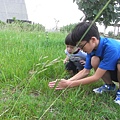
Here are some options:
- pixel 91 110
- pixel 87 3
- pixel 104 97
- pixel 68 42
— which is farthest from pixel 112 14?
pixel 91 110

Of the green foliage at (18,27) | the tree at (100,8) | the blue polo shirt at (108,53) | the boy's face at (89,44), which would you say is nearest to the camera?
the boy's face at (89,44)

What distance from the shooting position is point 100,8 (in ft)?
12.5

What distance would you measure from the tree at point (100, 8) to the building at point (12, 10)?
1225 cm

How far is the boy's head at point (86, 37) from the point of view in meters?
1.50

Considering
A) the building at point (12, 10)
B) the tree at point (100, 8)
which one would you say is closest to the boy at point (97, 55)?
the tree at point (100, 8)

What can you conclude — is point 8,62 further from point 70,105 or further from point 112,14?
point 112,14

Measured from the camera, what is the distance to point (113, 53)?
171cm

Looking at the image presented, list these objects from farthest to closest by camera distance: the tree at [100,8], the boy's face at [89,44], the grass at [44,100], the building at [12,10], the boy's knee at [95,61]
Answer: the building at [12,10]
the tree at [100,8]
the boy's knee at [95,61]
the boy's face at [89,44]
the grass at [44,100]

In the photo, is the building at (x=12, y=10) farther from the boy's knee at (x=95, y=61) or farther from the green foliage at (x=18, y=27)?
the boy's knee at (x=95, y=61)

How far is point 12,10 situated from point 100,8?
13521 mm

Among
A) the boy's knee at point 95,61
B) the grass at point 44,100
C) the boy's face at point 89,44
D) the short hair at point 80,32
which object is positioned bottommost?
the grass at point 44,100

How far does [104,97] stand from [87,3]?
2.34m

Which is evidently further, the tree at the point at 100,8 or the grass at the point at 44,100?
the tree at the point at 100,8

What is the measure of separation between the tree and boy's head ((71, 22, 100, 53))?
2.23m
